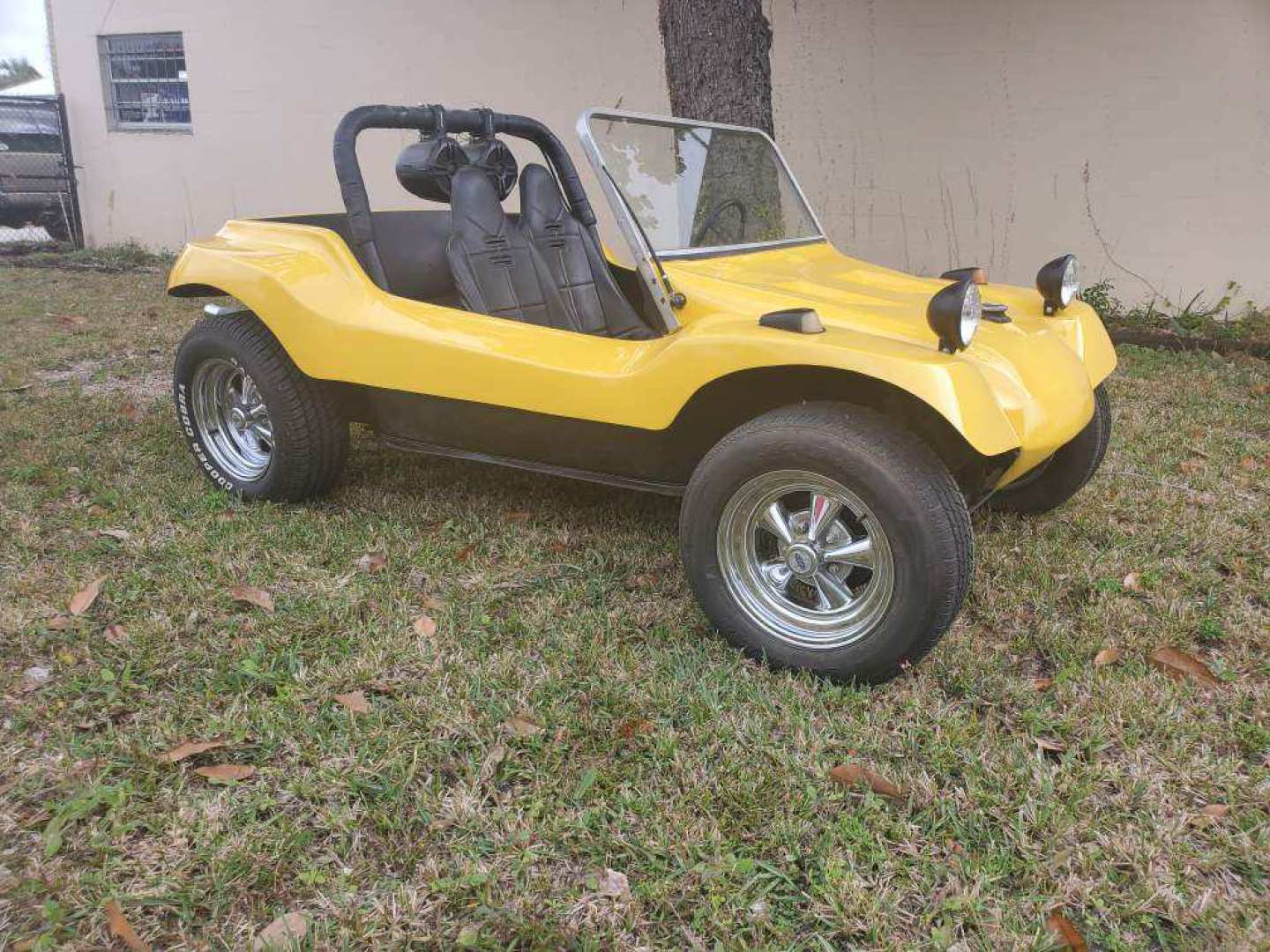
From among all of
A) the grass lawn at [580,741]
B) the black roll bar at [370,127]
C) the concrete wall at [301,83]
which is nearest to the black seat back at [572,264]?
the black roll bar at [370,127]

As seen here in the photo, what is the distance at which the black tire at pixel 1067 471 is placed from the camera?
10.2 ft

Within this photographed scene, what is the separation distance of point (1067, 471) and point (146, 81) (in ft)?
32.2

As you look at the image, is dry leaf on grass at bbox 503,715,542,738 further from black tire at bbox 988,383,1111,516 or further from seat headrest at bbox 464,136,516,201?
seat headrest at bbox 464,136,516,201

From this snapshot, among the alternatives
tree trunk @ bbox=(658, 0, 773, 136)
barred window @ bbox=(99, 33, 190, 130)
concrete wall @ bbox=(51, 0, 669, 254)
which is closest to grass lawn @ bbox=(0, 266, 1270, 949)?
tree trunk @ bbox=(658, 0, 773, 136)

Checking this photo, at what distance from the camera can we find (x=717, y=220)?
3.18 m

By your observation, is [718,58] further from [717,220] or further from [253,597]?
[253,597]

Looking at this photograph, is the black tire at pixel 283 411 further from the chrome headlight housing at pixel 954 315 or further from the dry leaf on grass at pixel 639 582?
the chrome headlight housing at pixel 954 315

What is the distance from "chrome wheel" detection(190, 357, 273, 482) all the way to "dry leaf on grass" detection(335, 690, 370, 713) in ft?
4.59

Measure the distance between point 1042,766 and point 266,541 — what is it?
227 centimetres

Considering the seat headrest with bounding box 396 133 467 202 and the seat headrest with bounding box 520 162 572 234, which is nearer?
the seat headrest with bounding box 396 133 467 202

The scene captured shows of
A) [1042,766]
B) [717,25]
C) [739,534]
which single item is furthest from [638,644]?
[717,25]

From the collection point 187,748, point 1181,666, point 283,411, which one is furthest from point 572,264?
point 1181,666

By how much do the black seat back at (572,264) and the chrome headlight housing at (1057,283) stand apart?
125 cm

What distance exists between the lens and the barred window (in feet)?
30.9
